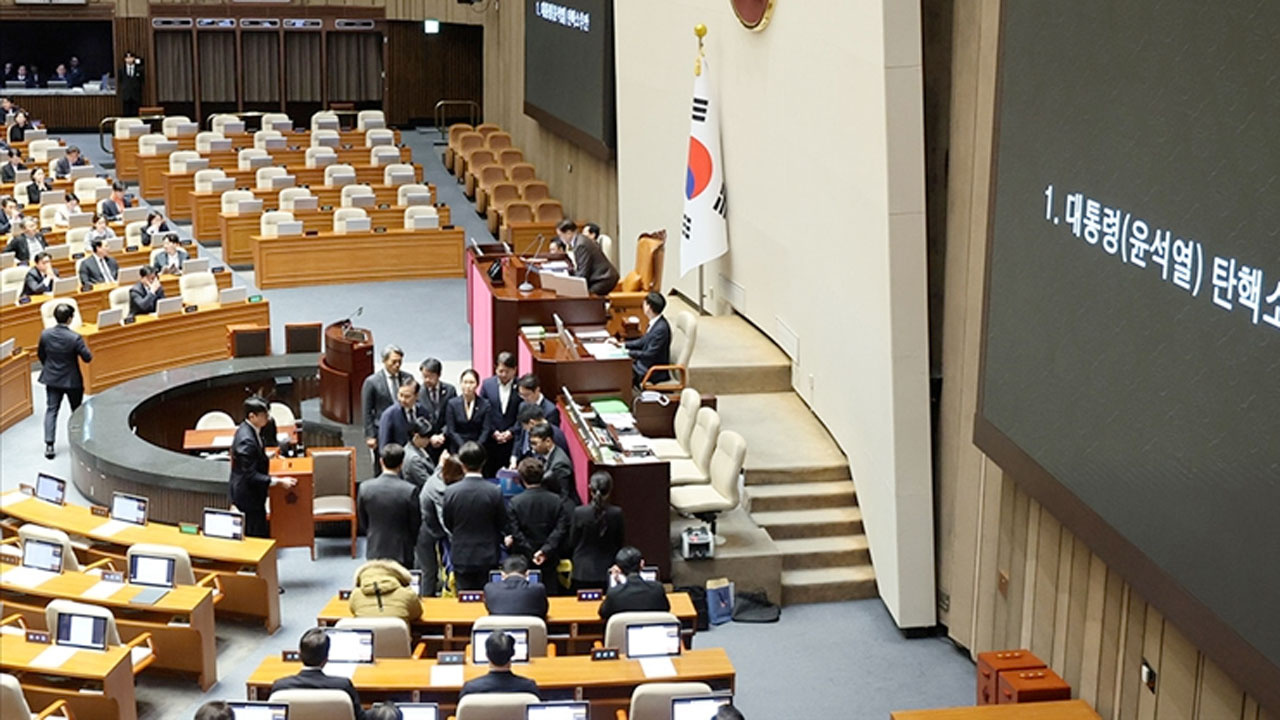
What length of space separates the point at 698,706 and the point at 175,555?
150 inches

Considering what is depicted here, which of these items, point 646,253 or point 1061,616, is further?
point 646,253

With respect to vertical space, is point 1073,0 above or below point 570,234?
above

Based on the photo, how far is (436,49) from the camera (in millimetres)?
30594

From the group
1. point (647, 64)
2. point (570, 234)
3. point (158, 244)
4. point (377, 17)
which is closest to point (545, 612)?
point (570, 234)

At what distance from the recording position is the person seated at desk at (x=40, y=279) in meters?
16.7

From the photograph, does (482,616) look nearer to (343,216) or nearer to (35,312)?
(35,312)

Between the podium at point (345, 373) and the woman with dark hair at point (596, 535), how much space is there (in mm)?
4617

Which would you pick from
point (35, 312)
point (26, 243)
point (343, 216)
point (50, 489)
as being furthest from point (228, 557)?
point (343, 216)

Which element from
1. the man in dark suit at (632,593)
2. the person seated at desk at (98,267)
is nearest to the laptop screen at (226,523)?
the man in dark suit at (632,593)

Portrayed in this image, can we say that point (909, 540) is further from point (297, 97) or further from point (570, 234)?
point (297, 97)

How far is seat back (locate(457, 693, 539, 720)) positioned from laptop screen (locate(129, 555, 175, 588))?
3061mm

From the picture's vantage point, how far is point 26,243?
18.0 metres

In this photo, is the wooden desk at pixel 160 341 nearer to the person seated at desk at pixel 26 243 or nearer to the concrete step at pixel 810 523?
the person seated at desk at pixel 26 243

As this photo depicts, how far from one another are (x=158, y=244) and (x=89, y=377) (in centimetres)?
352
